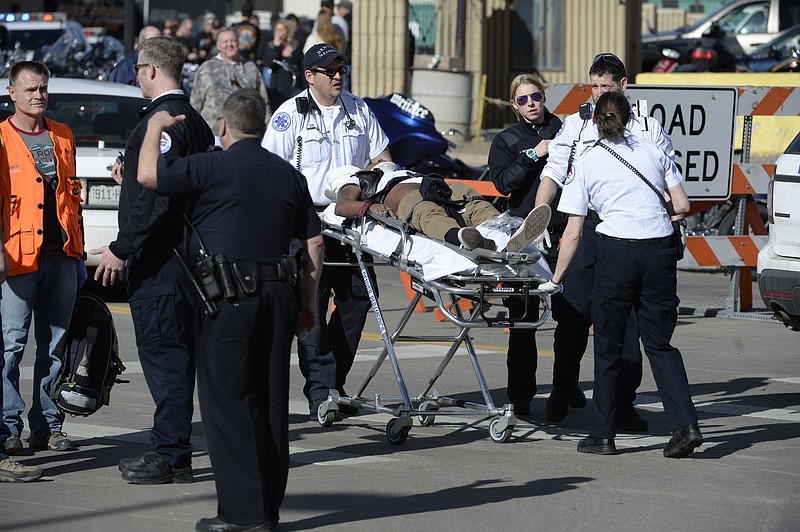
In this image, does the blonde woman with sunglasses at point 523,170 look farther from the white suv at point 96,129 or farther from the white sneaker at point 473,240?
the white suv at point 96,129

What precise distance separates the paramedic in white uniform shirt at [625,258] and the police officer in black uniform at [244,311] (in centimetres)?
202

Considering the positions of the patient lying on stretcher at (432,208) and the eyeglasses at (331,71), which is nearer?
the patient lying on stretcher at (432,208)

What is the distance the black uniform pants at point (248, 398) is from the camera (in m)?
5.83

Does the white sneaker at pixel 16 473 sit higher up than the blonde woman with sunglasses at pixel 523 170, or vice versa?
the blonde woman with sunglasses at pixel 523 170

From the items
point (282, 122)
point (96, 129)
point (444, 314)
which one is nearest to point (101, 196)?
point (96, 129)

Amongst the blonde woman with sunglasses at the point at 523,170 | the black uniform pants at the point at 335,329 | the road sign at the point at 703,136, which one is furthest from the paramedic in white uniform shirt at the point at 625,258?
the road sign at the point at 703,136

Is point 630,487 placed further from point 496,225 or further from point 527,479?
point 496,225

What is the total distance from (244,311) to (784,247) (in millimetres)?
4592

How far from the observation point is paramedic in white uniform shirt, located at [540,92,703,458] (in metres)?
7.60

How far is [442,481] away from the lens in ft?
23.0

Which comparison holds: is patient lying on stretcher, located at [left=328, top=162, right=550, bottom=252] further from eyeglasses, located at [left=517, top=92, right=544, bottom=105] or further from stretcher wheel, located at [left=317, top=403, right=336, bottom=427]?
stretcher wheel, located at [left=317, top=403, right=336, bottom=427]

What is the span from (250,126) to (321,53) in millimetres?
2579

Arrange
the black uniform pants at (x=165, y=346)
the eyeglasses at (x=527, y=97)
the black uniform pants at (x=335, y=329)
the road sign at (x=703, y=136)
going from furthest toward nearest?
the road sign at (x=703, y=136), the eyeglasses at (x=527, y=97), the black uniform pants at (x=335, y=329), the black uniform pants at (x=165, y=346)

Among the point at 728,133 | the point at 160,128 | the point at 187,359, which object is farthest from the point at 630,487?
the point at 728,133
